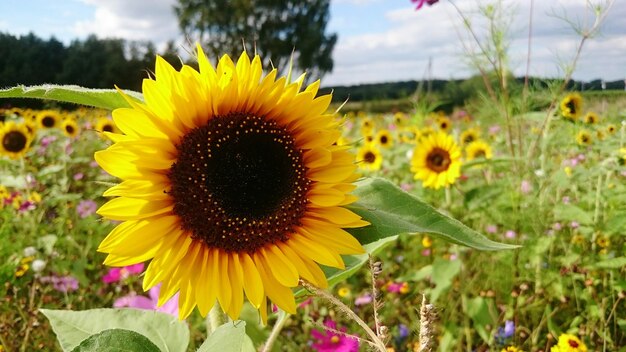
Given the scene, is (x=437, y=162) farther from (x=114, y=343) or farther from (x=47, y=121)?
(x=47, y=121)

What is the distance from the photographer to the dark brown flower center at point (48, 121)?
462 centimetres

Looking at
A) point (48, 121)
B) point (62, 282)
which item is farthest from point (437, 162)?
point (48, 121)

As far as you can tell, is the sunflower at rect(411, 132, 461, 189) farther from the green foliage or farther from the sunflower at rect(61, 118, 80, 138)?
the green foliage

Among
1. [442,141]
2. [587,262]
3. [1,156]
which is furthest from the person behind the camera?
[1,156]

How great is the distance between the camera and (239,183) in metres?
0.87

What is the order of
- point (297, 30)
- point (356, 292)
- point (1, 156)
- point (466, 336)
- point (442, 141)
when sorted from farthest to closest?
point (297, 30), point (1, 156), point (442, 141), point (356, 292), point (466, 336)

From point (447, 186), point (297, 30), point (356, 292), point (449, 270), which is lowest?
point (356, 292)

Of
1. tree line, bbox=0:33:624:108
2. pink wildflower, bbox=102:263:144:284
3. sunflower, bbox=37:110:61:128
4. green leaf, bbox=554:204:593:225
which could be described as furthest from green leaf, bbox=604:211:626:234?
tree line, bbox=0:33:624:108

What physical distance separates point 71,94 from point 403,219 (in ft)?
1.49

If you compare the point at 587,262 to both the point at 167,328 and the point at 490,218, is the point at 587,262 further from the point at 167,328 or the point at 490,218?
the point at 167,328

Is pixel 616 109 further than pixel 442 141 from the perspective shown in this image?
Yes

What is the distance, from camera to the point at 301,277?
0.82 metres

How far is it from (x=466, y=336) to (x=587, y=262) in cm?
54

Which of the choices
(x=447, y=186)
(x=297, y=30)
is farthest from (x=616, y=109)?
(x=297, y=30)
